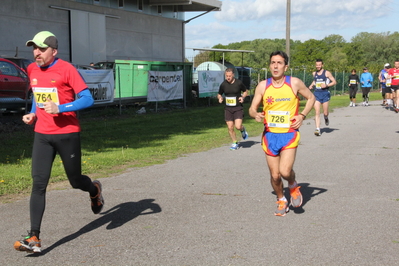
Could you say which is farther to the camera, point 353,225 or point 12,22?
point 12,22

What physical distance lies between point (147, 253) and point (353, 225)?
2326 millimetres

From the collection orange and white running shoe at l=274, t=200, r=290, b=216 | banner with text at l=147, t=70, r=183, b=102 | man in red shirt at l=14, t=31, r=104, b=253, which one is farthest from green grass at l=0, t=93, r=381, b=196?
orange and white running shoe at l=274, t=200, r=290, b=216

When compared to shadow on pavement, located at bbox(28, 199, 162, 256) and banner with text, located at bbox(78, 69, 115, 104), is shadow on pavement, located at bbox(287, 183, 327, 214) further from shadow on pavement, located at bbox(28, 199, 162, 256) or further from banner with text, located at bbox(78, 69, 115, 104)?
banner with text, located at bbox(78, 69, 115, 104)

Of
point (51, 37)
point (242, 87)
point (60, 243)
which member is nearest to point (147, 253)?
point (60, 243)

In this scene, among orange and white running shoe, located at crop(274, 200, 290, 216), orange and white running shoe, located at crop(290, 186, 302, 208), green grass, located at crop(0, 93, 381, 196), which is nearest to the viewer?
orange and white running shoe, located at crop(274, 200, 290, 216)

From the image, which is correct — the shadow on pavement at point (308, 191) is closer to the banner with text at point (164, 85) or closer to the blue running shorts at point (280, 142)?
the blue running shorts at point (280, 142)

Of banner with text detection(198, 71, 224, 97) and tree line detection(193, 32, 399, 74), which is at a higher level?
tree line detection(193, 32, 399, 74)

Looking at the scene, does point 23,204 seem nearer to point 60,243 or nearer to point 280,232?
point 60,243

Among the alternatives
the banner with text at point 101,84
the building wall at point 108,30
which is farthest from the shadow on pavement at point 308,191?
the building wall at point 108,30

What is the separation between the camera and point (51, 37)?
4988 mm

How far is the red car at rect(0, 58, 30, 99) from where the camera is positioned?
53.2 ft

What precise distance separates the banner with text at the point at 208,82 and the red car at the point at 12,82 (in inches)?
419

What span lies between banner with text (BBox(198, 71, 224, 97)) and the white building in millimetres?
8232

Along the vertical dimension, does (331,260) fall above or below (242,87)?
below
